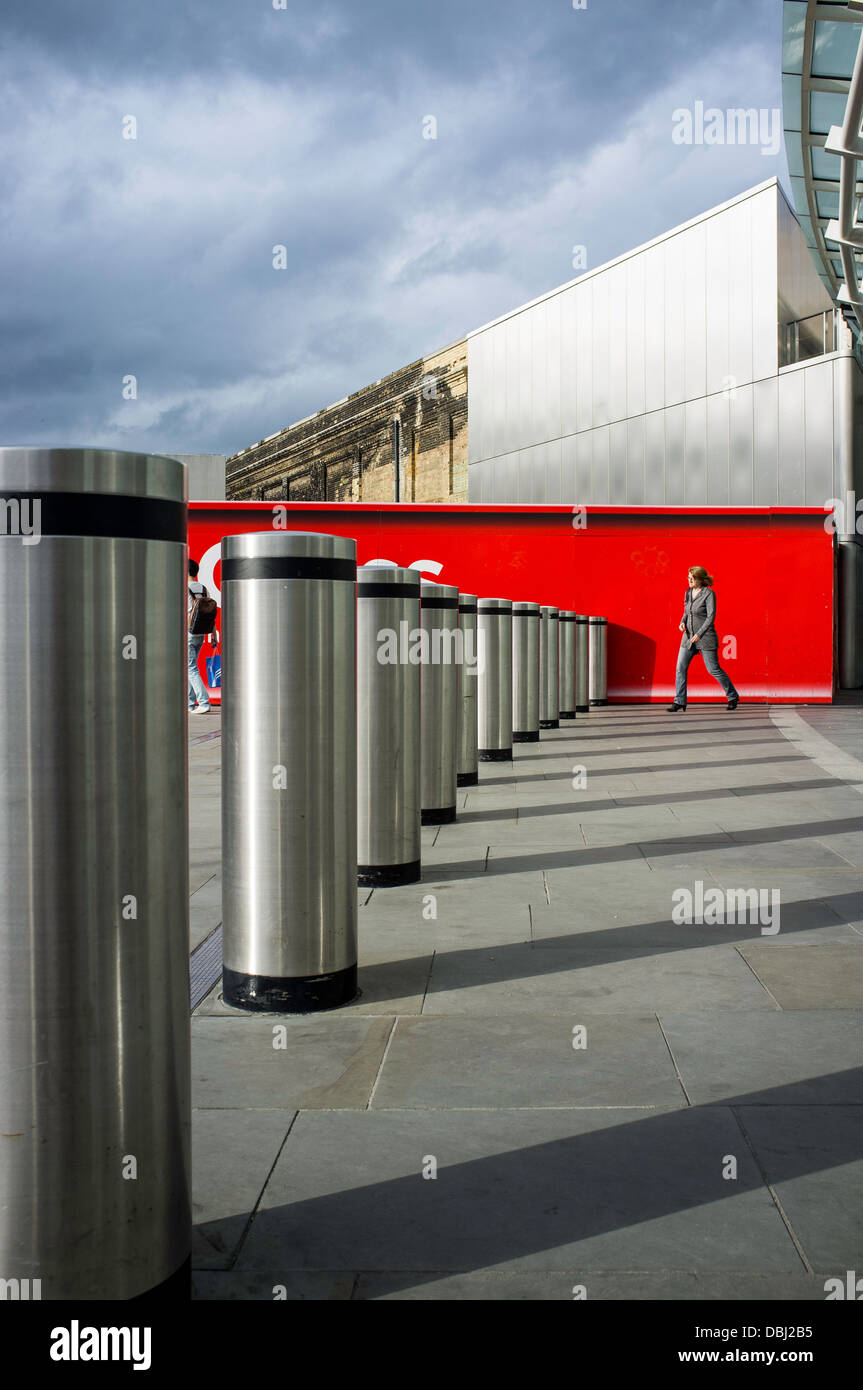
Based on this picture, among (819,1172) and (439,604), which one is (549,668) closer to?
(439,604)

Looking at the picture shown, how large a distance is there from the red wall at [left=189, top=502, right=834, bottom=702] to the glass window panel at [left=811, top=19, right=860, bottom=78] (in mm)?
8238

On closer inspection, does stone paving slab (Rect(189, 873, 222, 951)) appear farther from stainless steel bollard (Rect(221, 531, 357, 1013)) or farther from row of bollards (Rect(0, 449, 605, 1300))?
row of bollards (Rect(0, 449, 605, 1300))

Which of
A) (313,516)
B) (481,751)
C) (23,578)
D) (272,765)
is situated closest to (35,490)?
(23,578)

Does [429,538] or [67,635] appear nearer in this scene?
[67,635]

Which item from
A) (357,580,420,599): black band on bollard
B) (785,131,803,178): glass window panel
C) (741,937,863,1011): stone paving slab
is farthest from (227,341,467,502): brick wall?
(741,937,863,1011): stone paving slab

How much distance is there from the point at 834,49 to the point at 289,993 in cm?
1092

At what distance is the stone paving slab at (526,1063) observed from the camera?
3359 millimetres

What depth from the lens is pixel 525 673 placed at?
13.1 m

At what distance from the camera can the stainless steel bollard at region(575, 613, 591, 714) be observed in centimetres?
1827

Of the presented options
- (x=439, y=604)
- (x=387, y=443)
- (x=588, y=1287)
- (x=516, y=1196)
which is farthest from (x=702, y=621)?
(x=387, y=443)
